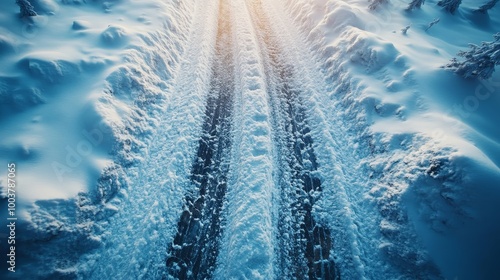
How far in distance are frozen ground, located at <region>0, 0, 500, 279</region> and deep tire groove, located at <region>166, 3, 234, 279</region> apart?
3 centimetres

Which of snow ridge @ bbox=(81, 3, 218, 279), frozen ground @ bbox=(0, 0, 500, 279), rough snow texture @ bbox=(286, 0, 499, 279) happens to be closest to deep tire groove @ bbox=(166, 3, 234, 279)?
frozen ground @ bbox=(0, 0, 500, 279)

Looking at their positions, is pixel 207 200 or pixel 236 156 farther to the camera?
pixel 236 156

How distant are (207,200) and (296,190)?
1.74 meters

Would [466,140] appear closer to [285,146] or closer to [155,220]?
[285,146]

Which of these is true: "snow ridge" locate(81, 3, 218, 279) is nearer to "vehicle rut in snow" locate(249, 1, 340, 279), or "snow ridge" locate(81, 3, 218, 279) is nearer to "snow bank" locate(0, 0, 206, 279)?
"snow bank" locate(0, 0, 206, 279)

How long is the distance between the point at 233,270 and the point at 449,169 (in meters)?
4.03

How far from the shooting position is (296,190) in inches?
179

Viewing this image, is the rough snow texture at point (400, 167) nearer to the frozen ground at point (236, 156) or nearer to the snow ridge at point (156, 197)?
the frozen ground at point (236, 156)

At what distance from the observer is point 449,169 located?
3984mm

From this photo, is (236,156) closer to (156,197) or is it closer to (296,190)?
(296,190)

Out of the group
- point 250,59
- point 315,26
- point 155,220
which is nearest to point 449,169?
point 155,220

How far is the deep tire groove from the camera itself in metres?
3.59

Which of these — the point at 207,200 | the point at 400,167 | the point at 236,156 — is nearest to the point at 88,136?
the point at 207,200

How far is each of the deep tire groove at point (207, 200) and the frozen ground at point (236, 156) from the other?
3 centimetres
